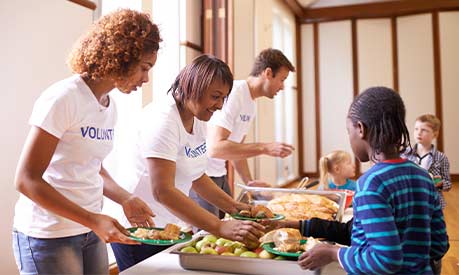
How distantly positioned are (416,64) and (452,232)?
420 cm

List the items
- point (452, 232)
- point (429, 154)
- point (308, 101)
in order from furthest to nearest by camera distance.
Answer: point (308, 101)
point (452, 232)
point (429, 154)

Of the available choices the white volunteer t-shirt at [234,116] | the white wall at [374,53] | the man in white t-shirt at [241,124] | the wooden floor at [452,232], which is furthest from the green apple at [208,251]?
the white wall at [374,53]

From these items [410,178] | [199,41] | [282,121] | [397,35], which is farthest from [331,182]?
[397,35]

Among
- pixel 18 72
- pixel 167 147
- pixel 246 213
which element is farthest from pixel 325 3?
pixel 167 147

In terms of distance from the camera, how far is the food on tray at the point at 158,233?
119 centimetres

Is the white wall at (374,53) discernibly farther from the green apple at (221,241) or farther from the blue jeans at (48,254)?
the blue jeans at (48,254)

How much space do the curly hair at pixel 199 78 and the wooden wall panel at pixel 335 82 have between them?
6.68m

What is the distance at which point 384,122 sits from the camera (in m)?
1.00

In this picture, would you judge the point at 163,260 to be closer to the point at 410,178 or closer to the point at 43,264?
the point at 43,264

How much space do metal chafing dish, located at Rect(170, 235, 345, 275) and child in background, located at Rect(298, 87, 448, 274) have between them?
0.39 ft

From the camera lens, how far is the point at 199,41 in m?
3.73

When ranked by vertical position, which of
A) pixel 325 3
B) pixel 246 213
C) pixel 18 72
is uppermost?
pixel 325 3

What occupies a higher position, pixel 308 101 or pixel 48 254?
pixel 308 101

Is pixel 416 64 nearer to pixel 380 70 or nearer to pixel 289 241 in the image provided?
pixel 380 70
